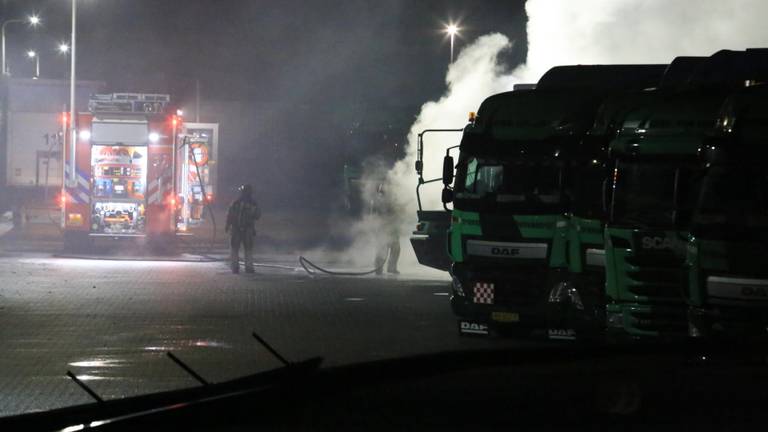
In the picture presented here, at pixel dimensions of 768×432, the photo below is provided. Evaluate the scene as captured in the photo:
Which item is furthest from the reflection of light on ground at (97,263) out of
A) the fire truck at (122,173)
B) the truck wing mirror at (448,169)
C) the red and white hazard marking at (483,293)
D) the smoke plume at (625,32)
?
the red and white hazard marking at (483,293)

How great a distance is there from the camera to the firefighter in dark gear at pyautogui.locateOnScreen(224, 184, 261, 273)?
74.9ft

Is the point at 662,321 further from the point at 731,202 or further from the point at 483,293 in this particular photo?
the point at 483,293

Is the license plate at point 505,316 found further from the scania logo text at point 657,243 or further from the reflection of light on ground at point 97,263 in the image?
the reflection of light on ground at point 97,263

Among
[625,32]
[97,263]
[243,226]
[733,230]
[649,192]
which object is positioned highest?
[625,32]

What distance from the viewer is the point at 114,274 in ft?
71.5

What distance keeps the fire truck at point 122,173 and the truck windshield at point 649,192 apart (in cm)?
1605

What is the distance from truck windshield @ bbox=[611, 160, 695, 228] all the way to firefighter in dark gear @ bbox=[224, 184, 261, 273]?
1107 centimetres

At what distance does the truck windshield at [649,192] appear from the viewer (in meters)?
12.7

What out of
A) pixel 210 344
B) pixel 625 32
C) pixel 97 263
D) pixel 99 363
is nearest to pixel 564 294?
pixel 210 344

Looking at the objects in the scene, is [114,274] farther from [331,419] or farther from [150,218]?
[331,419]

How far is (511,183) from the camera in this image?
1457cm

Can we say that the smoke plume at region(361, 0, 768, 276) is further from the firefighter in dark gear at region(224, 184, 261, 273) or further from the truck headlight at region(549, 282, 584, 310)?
the truck headlight at region(549, 282, 584, 310)

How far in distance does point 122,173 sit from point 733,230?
735 inches

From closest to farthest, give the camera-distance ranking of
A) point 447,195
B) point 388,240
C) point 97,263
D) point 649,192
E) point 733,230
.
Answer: point 733,230 → point 649,192 → point 447,195 → point 388,240 → point 97,263
